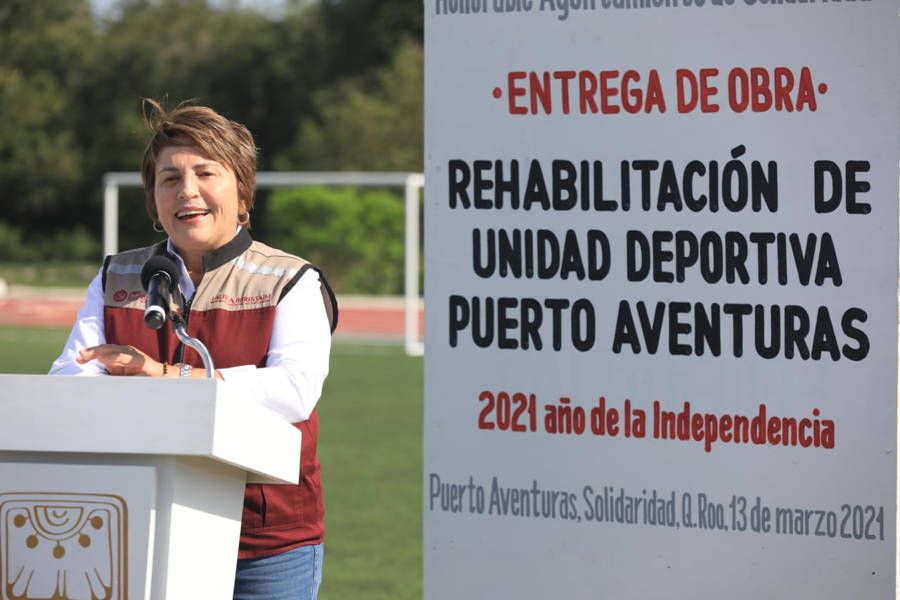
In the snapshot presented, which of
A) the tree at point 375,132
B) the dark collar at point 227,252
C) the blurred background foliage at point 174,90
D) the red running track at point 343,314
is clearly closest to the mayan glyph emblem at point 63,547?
the dark collar at point 227,252

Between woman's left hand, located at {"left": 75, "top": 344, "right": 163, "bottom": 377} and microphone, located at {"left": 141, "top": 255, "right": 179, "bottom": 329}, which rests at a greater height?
microphone, located at {"left": 141, "top": 255, "right": 179, "bottom": 329}

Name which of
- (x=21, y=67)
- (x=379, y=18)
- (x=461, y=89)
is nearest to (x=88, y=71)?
(x=21, y=67)

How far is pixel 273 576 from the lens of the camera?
302cm

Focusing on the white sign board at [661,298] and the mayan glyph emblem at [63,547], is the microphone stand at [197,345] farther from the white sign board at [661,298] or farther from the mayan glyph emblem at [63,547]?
the white sign board at [661,298]

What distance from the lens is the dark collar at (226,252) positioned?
306cm

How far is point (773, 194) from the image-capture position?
3.45 meters

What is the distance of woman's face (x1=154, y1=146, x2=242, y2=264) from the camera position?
3014 millimetres

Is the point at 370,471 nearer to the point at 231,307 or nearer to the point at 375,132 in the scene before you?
the point at 231,307

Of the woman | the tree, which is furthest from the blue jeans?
the tree

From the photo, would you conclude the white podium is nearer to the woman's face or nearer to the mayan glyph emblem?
the mayan glyph emblem

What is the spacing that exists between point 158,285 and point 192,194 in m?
0.24

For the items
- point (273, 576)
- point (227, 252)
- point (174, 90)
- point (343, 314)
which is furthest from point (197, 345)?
point (174, 90)

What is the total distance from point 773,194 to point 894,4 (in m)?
0.48

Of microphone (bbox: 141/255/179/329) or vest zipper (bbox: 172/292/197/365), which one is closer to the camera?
microphone (bbox: 141/255/179/329)
